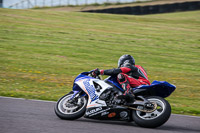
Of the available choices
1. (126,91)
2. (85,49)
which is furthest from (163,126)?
(85,49)

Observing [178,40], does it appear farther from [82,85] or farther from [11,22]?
[82,85]

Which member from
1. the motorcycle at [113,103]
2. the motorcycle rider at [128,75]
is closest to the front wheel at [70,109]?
the motorcycle at [113,103]

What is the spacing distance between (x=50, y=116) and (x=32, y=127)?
1201mm

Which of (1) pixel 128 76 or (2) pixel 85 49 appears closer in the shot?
(1) pixel 128 76

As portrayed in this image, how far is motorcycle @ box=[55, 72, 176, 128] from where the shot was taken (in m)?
6.38

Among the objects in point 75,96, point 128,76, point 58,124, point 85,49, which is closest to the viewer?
point 58,124

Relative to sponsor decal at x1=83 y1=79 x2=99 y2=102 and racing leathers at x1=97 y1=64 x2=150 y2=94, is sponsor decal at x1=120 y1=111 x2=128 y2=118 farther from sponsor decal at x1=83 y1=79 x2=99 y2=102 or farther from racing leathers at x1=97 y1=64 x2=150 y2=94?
sponsor decal at x1=83 y1=79 x2=99 y2=102

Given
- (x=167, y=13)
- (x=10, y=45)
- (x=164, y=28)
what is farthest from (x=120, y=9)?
(x=10, y=45)

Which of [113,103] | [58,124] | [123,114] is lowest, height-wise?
[58,124]

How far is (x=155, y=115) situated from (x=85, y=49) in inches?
496

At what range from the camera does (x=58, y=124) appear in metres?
6.51

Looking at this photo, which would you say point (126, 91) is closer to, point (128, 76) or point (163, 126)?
point (128, 76)

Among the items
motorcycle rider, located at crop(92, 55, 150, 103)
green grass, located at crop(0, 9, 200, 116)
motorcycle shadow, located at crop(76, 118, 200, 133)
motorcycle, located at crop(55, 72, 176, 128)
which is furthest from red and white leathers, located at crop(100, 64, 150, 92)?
green grass, located at crop(0, 9, 200, 116)

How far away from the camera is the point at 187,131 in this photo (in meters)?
6.37
